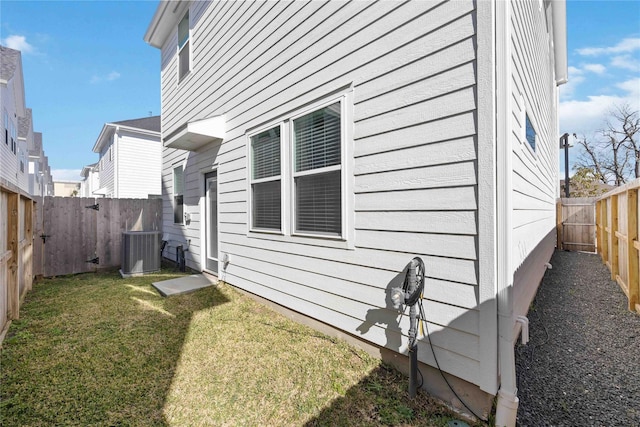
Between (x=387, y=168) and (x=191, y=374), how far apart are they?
2.45 metres

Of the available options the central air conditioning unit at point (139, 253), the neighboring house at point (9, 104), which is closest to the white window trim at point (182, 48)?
the central air conditioning unit at point (139, 253)

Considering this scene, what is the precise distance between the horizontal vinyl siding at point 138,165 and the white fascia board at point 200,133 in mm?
10511

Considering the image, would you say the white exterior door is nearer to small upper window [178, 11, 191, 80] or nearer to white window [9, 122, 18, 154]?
small upper window [178, 11, 191, 80]

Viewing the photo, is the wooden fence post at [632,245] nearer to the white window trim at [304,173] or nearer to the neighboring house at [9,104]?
the white window trim at [304,173]

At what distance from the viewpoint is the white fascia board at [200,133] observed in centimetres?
476

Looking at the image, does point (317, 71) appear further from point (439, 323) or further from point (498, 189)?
point (439, 323)

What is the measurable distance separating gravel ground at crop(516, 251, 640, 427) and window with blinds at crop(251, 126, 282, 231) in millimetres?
3031

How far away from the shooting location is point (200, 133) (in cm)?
478

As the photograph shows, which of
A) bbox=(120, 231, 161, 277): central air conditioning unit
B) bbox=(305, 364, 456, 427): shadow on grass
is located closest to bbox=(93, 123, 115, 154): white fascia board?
bbox=(120, 231, 161, 277): central air conditioning unit

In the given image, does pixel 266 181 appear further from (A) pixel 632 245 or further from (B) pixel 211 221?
(A) pixel 632 245

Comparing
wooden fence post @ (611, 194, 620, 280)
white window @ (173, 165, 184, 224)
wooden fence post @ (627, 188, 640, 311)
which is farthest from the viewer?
white window @ (173, 165, 184, 224)

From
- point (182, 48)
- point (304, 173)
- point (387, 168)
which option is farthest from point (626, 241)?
point (182, 48)

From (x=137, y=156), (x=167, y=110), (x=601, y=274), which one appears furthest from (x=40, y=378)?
(x=137, y=156)

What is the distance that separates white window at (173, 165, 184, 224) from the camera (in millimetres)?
6891
